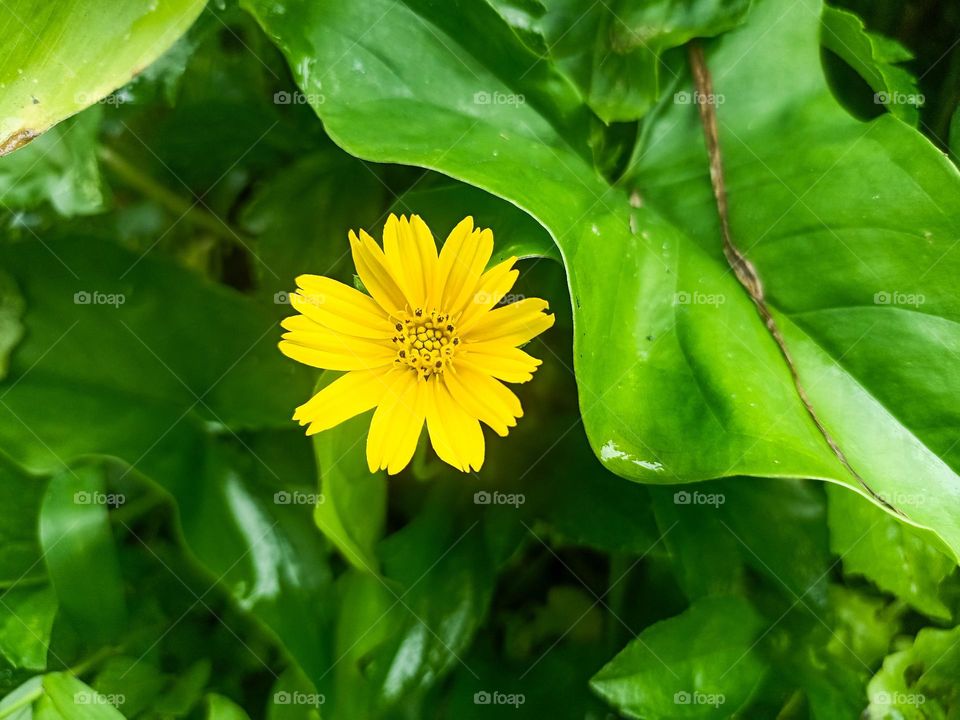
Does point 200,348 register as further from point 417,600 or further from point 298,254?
point 417,600

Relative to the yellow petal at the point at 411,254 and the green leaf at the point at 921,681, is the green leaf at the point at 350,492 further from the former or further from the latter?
the green leaf at the point at 921,681

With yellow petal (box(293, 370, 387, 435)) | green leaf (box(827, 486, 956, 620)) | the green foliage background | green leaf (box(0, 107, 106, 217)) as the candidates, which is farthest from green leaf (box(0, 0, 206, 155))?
green leaf (box(827, 486, 956, 620))

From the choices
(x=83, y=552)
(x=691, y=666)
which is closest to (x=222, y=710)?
(x=83, y=552)

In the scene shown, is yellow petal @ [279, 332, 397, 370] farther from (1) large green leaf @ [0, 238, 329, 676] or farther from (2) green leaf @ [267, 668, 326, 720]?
(2) green leaf @ [267, 668, 326, 720]

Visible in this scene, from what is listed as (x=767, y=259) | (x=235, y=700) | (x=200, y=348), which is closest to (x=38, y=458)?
(x=200, y=348)

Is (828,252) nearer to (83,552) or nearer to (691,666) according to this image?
(691,666)

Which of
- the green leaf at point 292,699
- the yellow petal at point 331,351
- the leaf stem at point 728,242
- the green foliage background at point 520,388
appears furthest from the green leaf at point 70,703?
the leaf stem at point 728,242
